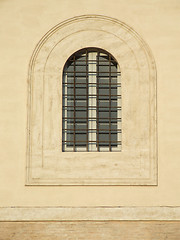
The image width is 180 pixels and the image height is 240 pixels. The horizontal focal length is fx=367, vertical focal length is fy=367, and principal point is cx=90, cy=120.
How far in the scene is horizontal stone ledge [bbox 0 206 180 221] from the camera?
7.40 m

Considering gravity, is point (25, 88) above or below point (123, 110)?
above

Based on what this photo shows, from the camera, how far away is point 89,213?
7.42 metres

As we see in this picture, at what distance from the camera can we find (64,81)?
26.2 ft

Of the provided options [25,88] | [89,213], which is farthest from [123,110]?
[89,213]

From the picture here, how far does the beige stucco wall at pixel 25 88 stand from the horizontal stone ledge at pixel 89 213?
4.2 inches

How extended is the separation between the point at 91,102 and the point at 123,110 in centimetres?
77

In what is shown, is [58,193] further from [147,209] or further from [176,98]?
[176,98]

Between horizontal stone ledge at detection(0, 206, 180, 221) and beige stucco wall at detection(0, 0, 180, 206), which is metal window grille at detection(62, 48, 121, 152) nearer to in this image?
beige stucco wall at detection(0, 0, 180, 206)

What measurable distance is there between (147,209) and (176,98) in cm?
236

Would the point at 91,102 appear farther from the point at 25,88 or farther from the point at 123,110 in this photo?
the point at 25,88

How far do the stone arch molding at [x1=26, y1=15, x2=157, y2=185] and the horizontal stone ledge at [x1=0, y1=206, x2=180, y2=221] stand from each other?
523 mm

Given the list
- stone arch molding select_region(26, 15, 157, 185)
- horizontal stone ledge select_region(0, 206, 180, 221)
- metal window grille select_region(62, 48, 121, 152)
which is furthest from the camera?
metal window grille select_region(62, 48, 121, 152)

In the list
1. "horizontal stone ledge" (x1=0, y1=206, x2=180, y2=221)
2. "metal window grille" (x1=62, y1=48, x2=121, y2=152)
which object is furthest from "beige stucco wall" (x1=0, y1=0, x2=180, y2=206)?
"metal window grille" (x1=62, y1=48, x2=121, y2=152)

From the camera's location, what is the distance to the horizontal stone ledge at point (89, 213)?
7402 mm
